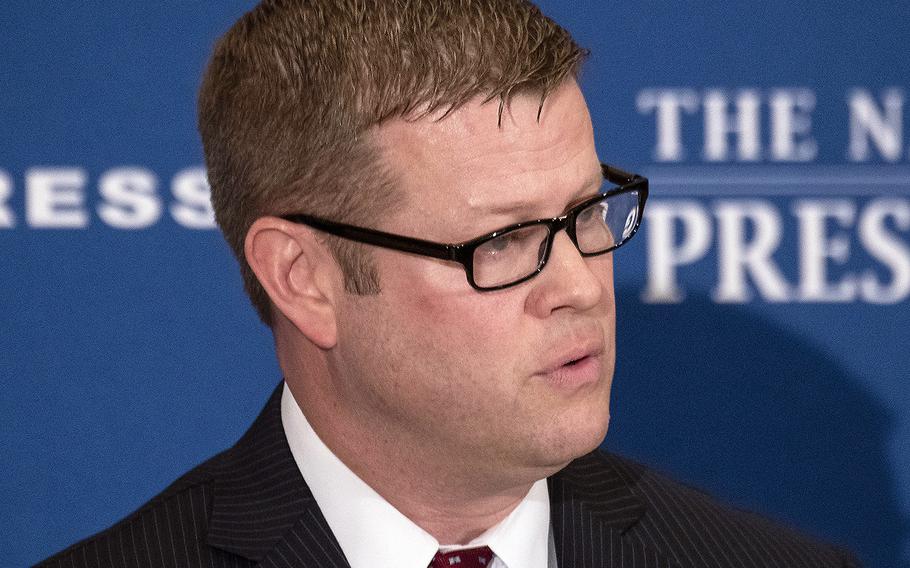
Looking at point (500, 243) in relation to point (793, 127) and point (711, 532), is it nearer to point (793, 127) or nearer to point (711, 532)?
point (711, 532)

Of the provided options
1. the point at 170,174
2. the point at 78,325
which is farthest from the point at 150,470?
the point at 170,174

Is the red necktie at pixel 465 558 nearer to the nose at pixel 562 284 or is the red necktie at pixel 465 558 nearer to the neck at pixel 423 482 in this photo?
the neck at pixel 423 482

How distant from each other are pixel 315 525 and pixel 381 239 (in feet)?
1.26

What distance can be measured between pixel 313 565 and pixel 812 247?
121 centimetres

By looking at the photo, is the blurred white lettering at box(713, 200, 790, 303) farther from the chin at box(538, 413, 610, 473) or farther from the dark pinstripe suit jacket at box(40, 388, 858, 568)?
the chin at box(538, 413, 610, 473)

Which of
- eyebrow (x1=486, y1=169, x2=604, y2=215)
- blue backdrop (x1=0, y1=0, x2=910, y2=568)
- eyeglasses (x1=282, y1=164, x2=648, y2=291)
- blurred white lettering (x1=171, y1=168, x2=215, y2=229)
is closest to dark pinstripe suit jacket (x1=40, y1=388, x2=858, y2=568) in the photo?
eyeglasses (x1=282, y1=164, x2=648, y2=291)

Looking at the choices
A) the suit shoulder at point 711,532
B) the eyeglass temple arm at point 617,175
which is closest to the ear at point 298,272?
the eyeglass temple arm at point 617,175

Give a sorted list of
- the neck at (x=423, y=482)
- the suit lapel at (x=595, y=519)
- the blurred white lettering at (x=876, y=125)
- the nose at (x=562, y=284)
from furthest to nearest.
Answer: the blurred white lettering at (x=876, y=125)
the suit lapel at (x=595, y=519)
the neck at (x=423, y=482)
the nose at (x=562, y=284)

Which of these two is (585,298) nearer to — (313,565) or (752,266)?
(313,565)

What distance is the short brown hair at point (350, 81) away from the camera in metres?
1.79

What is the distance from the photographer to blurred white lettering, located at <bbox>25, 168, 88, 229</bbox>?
2.74m

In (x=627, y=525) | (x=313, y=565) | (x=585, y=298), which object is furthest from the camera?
(x=627, y=525)

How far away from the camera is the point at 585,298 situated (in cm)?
178

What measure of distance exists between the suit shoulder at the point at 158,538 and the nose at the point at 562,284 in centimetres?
55
